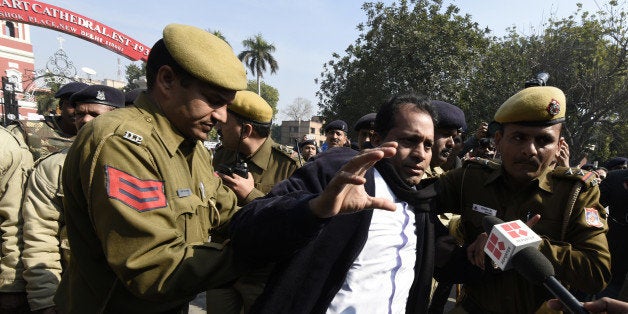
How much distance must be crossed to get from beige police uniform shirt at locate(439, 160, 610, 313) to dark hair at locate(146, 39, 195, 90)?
1.74 meters

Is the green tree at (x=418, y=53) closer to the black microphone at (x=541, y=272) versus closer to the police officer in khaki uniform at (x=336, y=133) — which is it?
the police officer in khaki uniform at (x=336, y=133)

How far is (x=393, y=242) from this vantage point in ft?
6.00

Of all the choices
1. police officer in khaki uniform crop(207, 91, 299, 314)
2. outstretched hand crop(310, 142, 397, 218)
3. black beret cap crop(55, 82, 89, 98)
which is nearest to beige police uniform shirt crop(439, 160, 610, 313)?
outstretched hand crop(310, 142, 397, 218)

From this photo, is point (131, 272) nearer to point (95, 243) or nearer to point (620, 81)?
point (95, 243)

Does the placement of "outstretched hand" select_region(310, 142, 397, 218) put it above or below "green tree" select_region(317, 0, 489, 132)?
below

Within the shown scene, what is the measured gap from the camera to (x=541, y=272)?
124 centimetres

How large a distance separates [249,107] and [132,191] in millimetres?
2043

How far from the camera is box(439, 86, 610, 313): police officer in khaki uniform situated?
78.2 inches

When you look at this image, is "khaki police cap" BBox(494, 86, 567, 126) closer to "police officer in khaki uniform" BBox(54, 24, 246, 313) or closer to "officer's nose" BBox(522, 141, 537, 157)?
"officer's nose" BBox(522, 141, 537, 157)

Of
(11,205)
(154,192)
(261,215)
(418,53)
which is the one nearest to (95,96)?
(11,205)

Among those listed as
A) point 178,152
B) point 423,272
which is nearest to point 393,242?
point 423,272

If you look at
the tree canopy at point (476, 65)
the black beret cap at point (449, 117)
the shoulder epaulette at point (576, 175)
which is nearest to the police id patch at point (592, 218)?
the shoulder epaulette at point (576, 175)

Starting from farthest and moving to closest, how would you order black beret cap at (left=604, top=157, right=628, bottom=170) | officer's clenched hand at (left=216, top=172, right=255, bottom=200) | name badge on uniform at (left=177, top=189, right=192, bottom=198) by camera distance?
black beret cap at (left=604, top=157, right=628, bottom=170) → officer's clenched hand at (left=216, top=172, right=255, bottom=200) → name badge on uniform at (left=177, top=189, right=192, bottom=198)

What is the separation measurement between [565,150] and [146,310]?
3.98m
